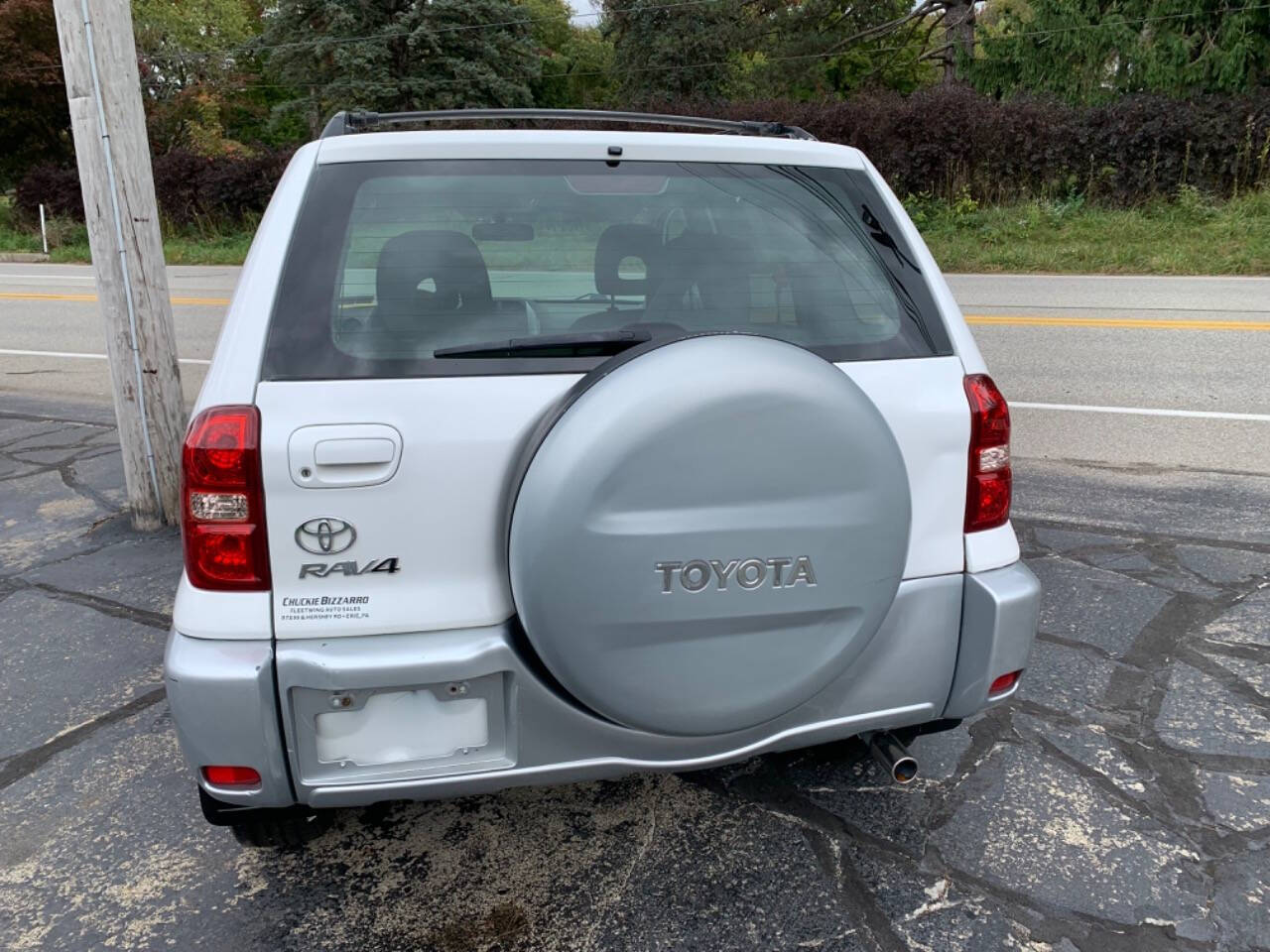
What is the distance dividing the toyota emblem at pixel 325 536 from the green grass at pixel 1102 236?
14045 mm

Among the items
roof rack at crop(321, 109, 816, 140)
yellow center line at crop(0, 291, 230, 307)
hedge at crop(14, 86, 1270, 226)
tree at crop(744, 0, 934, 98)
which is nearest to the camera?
roof rack at crop(321, 109, 816, 140)

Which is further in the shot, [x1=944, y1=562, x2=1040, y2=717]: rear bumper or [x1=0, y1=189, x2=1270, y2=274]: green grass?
[x1=0, y1=189, x2=1270, y2=274]: green grass

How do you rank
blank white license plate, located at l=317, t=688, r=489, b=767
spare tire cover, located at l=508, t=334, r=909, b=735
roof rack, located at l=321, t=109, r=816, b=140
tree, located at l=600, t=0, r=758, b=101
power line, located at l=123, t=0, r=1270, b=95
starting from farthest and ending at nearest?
tree, located at l=600, t=0, r=758, b=101 → power line, located at l=123, t=0, r=1270, b=95 → roof rack, located at l=321, t=109, r=816, b=140 → blank white license plate, located at l=317, t=688, r=489, b=767 → spare tire cover, located at l=508, t=334, r=909, b=735

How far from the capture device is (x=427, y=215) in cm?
219

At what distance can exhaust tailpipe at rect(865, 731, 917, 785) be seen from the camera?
2.22m

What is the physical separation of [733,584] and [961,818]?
116 cm

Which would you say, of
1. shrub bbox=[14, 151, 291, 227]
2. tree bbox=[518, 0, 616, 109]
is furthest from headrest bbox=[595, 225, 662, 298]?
tree bbox=[518, 0, 616, 109]

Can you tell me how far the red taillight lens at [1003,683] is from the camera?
2266 mm

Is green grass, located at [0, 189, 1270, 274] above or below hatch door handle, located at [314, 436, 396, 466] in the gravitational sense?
below

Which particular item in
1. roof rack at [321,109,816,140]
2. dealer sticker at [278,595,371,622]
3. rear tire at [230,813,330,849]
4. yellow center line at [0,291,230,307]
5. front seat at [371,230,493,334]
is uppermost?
roof rack at [321,109,816,140]

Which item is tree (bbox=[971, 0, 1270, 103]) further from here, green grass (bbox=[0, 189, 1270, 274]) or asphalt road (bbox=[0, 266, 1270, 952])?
asphalt road (bbox=[0, 266, 1270, 952])

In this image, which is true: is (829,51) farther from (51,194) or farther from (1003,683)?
(1003,683)

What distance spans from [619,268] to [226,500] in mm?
1003

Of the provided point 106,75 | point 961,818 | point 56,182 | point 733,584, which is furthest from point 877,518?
point 56,182
